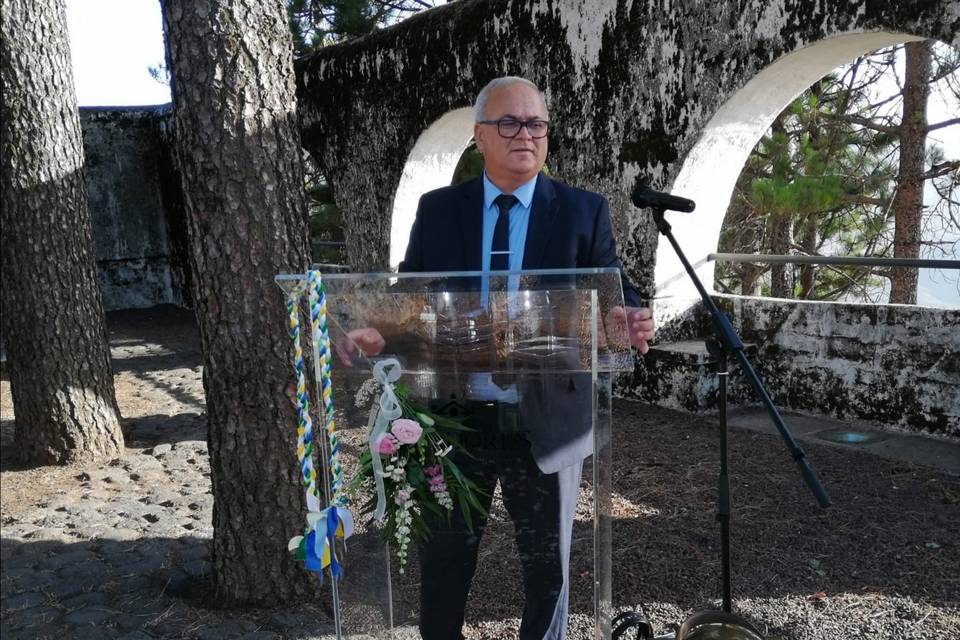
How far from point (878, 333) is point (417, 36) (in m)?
4.93

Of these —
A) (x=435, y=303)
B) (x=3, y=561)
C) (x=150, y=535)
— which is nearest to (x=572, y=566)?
(x=435, y=303)

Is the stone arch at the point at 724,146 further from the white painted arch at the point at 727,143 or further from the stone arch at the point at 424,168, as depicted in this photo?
the stone arch at the point at 424,168

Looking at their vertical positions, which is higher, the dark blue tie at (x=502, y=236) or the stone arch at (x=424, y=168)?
the stone arch at (x=424, y=168)

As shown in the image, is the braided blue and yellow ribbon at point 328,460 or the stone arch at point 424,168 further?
the stone arch at point 424,168

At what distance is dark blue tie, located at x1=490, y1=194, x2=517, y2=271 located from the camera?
1944 millimetres

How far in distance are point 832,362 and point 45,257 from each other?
A: 16.4ft

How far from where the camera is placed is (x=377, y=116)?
844cm

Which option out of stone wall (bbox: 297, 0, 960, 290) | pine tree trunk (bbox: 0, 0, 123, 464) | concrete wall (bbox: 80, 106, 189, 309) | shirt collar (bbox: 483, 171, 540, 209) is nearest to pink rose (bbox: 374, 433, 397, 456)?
shirt collar (bbox: 483, 171, 540, 209)

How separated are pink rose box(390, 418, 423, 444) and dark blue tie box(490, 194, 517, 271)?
0.52m

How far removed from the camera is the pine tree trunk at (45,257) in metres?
4.98

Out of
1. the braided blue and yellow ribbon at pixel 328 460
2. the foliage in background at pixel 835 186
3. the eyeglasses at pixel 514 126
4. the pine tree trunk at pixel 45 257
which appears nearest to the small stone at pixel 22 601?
the pine tree trunk at pixel 45 257

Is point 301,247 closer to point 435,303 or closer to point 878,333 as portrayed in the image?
point 435,303

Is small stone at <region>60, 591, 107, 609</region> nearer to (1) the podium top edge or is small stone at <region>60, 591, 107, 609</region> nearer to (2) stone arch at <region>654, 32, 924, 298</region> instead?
(1) the podium top edge

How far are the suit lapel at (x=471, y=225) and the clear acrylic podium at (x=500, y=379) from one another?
415 millimetres
